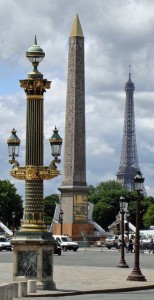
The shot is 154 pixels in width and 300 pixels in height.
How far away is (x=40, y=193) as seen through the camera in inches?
1057

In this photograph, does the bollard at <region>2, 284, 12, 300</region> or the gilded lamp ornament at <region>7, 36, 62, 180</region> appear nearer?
the bollard at <region>2, 284, 12, 300</region>

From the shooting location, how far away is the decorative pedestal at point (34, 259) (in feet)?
85.9

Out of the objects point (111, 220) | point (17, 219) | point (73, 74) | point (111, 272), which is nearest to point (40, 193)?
point (111, 272)

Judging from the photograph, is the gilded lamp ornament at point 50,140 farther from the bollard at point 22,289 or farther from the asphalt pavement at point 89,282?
the bollard at point 22,289

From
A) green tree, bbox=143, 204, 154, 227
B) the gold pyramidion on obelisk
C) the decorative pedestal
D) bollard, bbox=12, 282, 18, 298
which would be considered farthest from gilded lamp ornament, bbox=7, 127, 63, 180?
green tree, bbox=143, 204, 154, 227

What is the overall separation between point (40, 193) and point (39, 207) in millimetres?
406

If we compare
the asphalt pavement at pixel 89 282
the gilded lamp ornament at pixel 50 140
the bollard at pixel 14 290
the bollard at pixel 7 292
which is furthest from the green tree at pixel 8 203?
the bollard at pixel 7 292

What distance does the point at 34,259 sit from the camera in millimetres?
26266

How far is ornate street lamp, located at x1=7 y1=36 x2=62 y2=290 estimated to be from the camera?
26266 mm

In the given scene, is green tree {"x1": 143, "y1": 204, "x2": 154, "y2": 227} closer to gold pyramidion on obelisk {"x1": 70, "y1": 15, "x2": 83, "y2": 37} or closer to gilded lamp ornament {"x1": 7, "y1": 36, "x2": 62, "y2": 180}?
gold pyramidion on obelisk {"x1": 70, "y1": 15, "x2": 83, "y2": 37}

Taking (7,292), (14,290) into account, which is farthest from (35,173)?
(7,292)

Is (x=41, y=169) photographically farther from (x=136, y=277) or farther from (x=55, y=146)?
(x=136, y=277)

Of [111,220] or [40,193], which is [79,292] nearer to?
[40,193]

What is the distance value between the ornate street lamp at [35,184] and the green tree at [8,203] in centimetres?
10316
